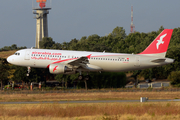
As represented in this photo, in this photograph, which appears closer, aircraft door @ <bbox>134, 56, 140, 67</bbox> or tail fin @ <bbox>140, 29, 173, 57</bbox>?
aircraft door @ <bbox>134, 56, 140, 67</bbox>

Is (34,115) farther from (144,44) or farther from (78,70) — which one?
(144,44)

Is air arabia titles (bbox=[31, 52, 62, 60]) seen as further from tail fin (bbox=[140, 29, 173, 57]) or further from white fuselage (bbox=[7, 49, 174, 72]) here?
tail fin (bbox=[140, 29, 173, 57])

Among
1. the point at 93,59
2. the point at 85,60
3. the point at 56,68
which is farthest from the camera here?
the point at 93,59

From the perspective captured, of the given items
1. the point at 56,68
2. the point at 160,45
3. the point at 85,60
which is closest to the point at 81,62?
the point at 85,60

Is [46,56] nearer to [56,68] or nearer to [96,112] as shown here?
[56,68]

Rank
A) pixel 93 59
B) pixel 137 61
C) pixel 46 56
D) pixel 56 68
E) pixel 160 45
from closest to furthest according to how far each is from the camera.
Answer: pixel 56 68 < pixel 46 56 < pixel 93 59 < pixel 137 61 < pixel 160 45

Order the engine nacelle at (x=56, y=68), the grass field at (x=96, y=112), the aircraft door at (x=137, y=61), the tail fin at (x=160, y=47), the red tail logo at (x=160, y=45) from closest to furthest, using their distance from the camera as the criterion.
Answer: the grass field at (x=96, y=112) < the engine nacelle at (x=56, y=68) < the aircraft door at (x=137, y=61) < the tail fin at (x=160, y=47) < the red tail logo at (x=160, y=45)

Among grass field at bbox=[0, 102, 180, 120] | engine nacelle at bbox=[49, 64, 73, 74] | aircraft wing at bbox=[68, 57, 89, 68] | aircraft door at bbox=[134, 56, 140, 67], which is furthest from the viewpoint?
aircraft door at bbox=[134, 56, 140, 67]

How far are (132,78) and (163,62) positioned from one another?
3983 centimetres

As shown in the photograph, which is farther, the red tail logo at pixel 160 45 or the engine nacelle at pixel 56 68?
the red tail logo at pixel 160 45

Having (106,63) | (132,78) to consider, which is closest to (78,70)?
(106,63)

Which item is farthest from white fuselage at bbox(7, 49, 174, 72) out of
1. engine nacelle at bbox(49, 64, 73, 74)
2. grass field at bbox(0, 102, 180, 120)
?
grass field at bbox(0, 102, 180, 120)

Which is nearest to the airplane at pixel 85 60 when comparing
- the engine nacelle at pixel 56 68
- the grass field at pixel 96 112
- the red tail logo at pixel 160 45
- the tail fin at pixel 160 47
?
the engine nacelle at pixel 56 68

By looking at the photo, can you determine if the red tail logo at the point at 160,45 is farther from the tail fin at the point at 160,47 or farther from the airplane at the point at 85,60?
the airplane at the point at 85,60
